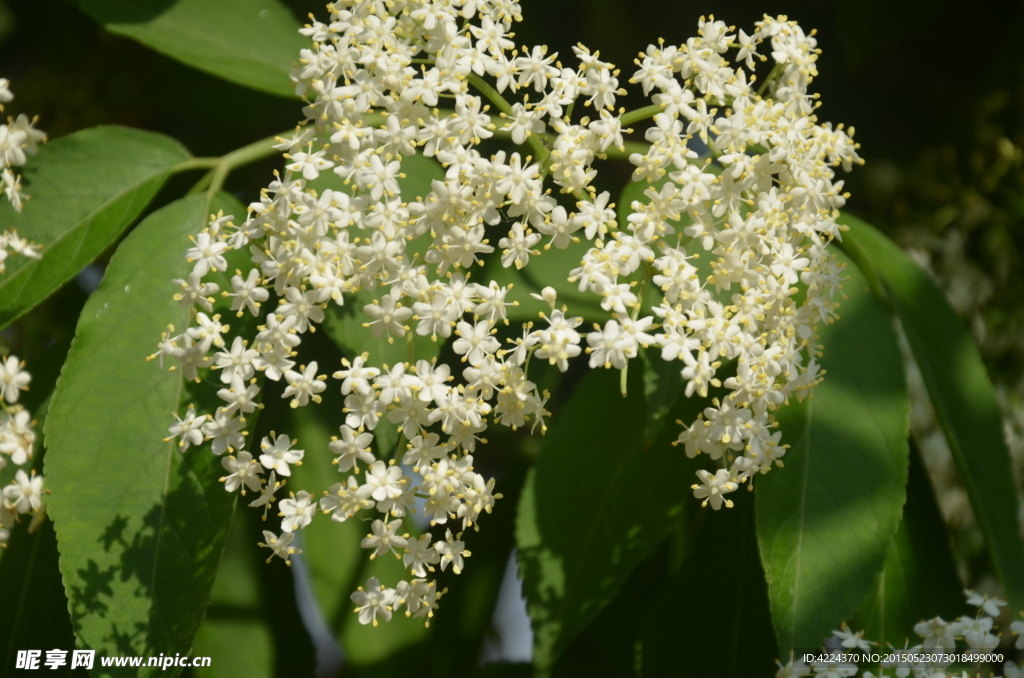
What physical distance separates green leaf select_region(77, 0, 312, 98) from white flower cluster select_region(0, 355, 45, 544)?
0.55 metres

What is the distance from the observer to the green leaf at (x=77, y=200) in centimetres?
109

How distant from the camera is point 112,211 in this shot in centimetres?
117

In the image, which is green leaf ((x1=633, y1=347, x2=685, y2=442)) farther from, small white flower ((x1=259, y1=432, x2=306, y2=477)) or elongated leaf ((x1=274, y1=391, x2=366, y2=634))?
elongated leaf ((x1=274, y1=391, x2=366, y2=634))

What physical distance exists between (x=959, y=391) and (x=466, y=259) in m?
0.85

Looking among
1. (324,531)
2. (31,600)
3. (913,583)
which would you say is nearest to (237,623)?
(324,531)

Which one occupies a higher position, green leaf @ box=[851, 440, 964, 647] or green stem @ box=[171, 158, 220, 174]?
green stem @ box=[171, 158, 220, 174]

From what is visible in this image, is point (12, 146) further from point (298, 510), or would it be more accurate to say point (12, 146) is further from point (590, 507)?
point (590, 507)

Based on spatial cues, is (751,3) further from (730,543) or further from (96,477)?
(96,477)

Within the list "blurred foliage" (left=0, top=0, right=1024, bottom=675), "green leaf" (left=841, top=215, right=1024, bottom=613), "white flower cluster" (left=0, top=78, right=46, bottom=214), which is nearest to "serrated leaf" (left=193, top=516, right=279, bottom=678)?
"blurred foliage" (left=0, top=0, right=1024, bottom=675)

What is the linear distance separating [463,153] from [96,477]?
59 cm

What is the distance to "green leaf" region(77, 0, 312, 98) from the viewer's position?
1.31 m

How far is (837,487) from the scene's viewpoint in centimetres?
109

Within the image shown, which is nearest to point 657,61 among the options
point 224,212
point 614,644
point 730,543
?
point 224,212

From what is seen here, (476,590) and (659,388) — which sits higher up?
(659,388)
